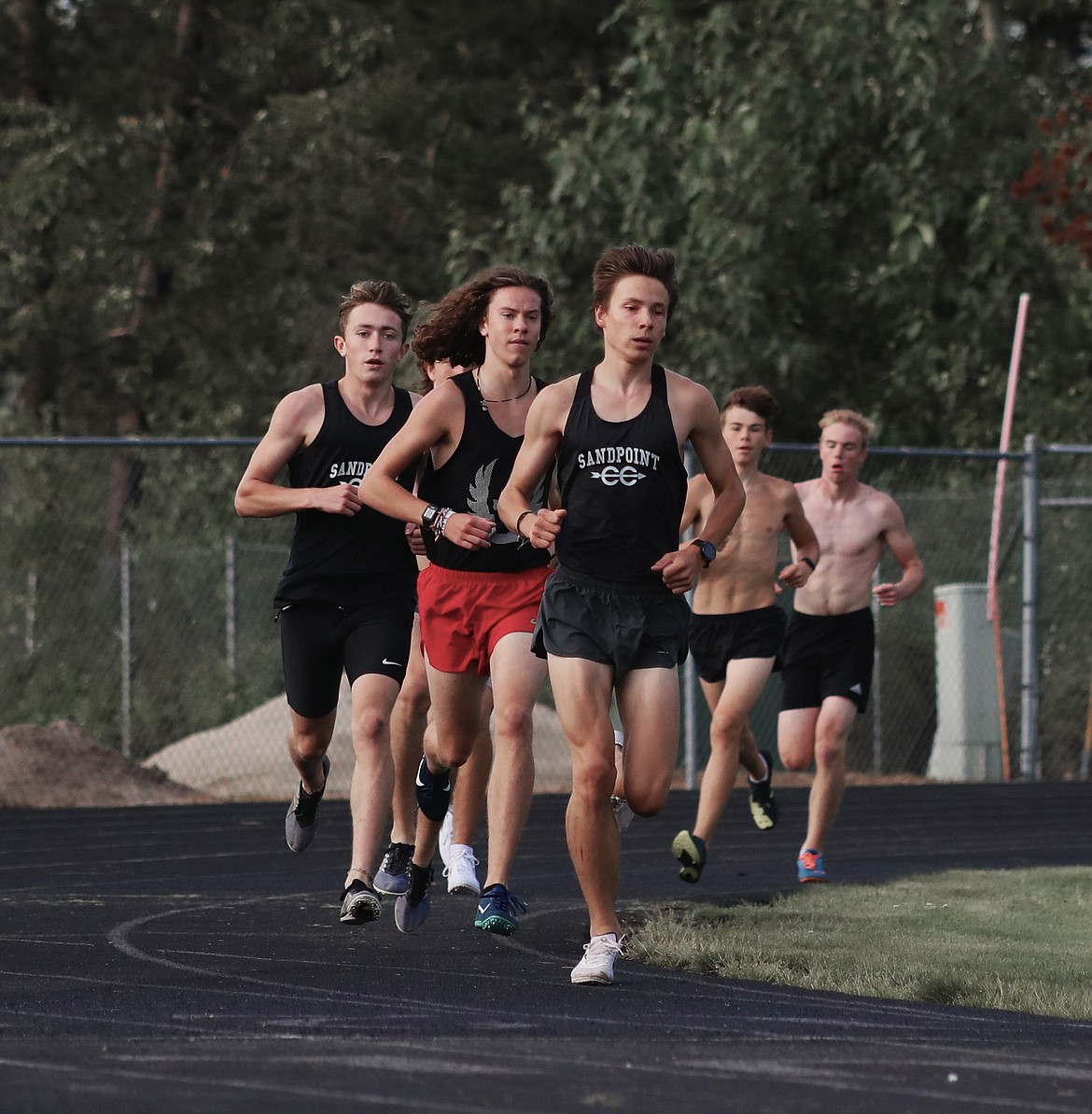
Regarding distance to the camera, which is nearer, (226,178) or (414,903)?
(414,903)

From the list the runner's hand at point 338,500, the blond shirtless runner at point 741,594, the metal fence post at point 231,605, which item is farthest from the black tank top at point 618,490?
the metal fence post at point 231,605

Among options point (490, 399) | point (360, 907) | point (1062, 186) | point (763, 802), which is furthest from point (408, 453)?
point (1062, 186)

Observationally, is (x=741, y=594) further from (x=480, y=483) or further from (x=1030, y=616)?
(x=1030, y=616)

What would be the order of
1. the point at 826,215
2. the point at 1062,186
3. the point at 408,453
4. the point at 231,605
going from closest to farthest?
1. the point at 408,453
2. the point at 231,605
3. the point at 826,215
4. the point at 1062,186

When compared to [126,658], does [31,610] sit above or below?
above

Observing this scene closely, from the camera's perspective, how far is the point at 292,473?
8609 mm

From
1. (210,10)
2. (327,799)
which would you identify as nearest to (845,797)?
(327,799)

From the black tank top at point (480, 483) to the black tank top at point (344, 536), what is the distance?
63 cm

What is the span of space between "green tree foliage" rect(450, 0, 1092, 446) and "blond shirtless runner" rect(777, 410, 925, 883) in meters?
9.21

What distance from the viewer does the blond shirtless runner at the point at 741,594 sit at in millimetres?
10336

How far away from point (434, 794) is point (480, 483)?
1.19 metres

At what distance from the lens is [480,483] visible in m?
7.84

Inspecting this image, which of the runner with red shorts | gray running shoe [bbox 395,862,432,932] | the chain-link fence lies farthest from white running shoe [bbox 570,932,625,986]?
the chain-link fence

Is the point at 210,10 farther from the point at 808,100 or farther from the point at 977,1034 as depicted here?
the point at 977,1034
